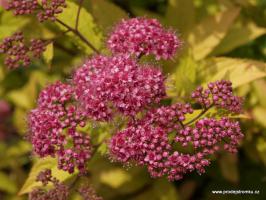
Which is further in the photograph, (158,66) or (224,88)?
(158,66)

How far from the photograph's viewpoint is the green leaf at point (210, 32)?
320 centimetres

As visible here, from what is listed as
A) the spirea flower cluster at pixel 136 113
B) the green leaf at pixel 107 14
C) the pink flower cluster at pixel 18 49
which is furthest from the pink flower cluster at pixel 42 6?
the green leaf at pixel 107 14

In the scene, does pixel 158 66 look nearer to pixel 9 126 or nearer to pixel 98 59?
pixel 98 59

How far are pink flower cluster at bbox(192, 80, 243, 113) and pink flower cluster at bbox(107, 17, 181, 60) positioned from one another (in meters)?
0.36

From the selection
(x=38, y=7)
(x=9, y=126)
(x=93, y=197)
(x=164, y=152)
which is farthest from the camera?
(x=9, y=126)

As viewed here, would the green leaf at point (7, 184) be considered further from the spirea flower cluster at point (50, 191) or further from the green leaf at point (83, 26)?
the green leaf at point (83, 26)

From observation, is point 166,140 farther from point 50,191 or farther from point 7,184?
point 7,184

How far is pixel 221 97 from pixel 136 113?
462mm

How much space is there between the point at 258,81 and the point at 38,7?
5.61 feet

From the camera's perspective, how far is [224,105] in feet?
8.21

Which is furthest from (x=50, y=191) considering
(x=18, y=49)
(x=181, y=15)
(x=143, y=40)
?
(x=181, y=15)

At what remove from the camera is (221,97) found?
8.18ft

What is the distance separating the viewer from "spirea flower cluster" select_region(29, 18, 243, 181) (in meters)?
2.40

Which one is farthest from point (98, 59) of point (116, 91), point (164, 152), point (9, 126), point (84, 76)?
point (9, 126)
